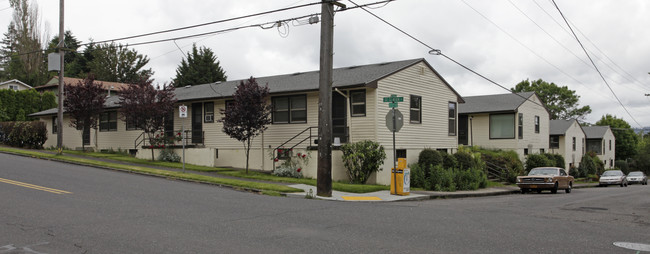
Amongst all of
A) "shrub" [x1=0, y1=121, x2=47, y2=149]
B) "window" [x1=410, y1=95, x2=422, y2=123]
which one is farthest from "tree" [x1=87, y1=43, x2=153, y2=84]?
"window" [x1=410, y1=95, x2=422, y2=123]

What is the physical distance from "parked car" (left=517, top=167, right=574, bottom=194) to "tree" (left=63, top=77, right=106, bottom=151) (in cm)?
2375

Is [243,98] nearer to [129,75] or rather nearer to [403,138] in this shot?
[403,138]

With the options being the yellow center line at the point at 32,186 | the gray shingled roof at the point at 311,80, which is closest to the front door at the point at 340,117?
the gray shingled roof at the point at 311,80

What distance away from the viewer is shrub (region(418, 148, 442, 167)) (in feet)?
73.8

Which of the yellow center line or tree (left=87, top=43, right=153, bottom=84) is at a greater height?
tree (left=87, top=43, right=153, bottom=84)

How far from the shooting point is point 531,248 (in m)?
7.91

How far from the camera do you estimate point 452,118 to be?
88.4ft

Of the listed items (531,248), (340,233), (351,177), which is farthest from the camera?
(351,177)

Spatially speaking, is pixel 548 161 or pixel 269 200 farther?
pixel 548 161

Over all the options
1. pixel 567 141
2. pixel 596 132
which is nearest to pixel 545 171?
pixel 567 141

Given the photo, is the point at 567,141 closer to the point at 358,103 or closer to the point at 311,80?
the point at 311,80

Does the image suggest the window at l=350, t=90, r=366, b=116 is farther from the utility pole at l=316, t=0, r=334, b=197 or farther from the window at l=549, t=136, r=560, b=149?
the window at l=549, t=136, r=560, b=149

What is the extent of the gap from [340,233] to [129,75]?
64942mm

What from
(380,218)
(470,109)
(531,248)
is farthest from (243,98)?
(470,109)
